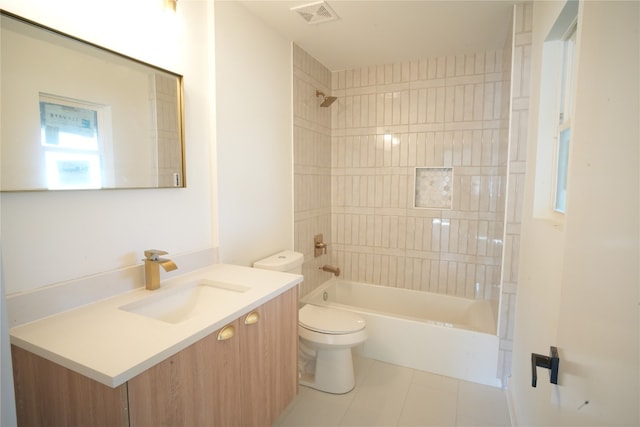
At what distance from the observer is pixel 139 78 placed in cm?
139

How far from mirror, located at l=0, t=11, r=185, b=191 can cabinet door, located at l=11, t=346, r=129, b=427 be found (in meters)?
0.56

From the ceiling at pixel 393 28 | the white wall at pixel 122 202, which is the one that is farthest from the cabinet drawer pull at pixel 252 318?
the ceiling at pixel 393 28

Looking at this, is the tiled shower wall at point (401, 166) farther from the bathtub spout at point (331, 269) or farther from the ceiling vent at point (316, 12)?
the ceiling vent at point (316, 12)

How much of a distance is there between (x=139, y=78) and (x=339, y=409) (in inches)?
80.9

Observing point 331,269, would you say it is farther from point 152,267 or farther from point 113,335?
point 113,335

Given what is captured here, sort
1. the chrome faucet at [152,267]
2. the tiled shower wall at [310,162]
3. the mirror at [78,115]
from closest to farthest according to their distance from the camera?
1. the mirror at [78,115]
2. the chrome faucet at [152,267]
3. the tiled shower wall at [310,162]

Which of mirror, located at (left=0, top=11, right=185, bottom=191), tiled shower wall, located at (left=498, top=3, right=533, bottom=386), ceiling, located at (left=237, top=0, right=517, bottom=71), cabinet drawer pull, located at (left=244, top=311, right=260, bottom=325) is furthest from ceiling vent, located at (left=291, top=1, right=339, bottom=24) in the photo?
cabinet drawer pull, located at (left=244, top=311, right=260, bottom=325)

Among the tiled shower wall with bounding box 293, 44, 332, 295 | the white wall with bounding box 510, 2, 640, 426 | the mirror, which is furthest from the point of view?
the tiled shower wall with bounding box 293, 44, 332, 295

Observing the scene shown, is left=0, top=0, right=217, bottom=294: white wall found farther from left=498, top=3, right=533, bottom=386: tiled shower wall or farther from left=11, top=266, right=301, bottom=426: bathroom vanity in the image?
left=498, top=3, right=533, bottom=386: tiled shower wall

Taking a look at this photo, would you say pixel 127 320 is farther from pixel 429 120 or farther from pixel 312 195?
pixel 429 120

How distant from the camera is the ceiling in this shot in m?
1.95

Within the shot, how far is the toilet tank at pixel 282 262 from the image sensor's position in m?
2.04

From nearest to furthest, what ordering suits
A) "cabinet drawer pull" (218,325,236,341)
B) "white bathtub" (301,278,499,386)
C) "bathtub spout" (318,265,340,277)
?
1. "cabinet drawer pull" (218,325,236,341)
2. "white bathtub" (301,278,499,386)
3. "bathtub spout" (318,265,340,277)

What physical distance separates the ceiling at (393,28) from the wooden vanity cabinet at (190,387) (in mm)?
1741
